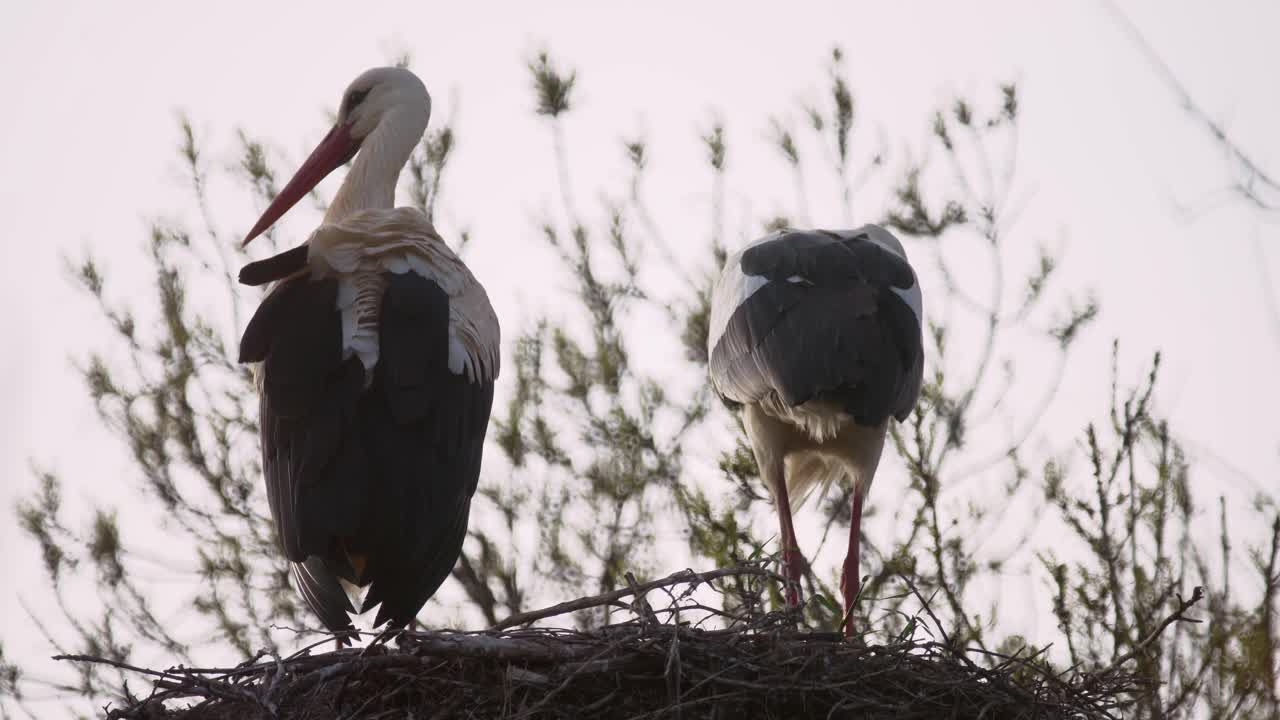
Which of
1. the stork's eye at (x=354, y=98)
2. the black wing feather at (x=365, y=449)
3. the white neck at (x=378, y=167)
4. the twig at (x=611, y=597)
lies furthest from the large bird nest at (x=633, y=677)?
the stork's eye at (x=354, y=98)

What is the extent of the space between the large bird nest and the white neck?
7.09 feet

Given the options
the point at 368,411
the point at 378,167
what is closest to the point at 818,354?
the point at 368,411

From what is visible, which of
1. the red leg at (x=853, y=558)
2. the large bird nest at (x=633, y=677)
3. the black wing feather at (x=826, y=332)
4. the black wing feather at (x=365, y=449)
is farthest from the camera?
the red leg at (x=853, y=558)

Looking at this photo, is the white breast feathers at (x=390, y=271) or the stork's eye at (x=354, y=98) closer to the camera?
the white breast feathers at (x=390, y=271)

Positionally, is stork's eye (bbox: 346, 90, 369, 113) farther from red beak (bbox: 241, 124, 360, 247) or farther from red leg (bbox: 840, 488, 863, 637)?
red leg (bbox: 840, 488, 863, 637)

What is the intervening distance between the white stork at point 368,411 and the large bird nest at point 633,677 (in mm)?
544

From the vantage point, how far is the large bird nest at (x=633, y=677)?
3.04m

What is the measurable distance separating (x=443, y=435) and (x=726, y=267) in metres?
1.63

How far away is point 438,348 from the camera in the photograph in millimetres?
3926

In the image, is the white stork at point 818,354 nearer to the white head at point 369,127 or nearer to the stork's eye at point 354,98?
the white head at point 369,127

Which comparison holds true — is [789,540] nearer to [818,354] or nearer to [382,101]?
[818,354]

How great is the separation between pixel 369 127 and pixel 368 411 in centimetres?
185

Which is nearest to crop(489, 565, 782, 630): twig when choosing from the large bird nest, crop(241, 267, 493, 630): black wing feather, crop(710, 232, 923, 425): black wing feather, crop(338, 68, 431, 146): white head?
the large bird nest

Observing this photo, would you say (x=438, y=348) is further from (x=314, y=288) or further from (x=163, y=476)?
(x=163, y=476)
